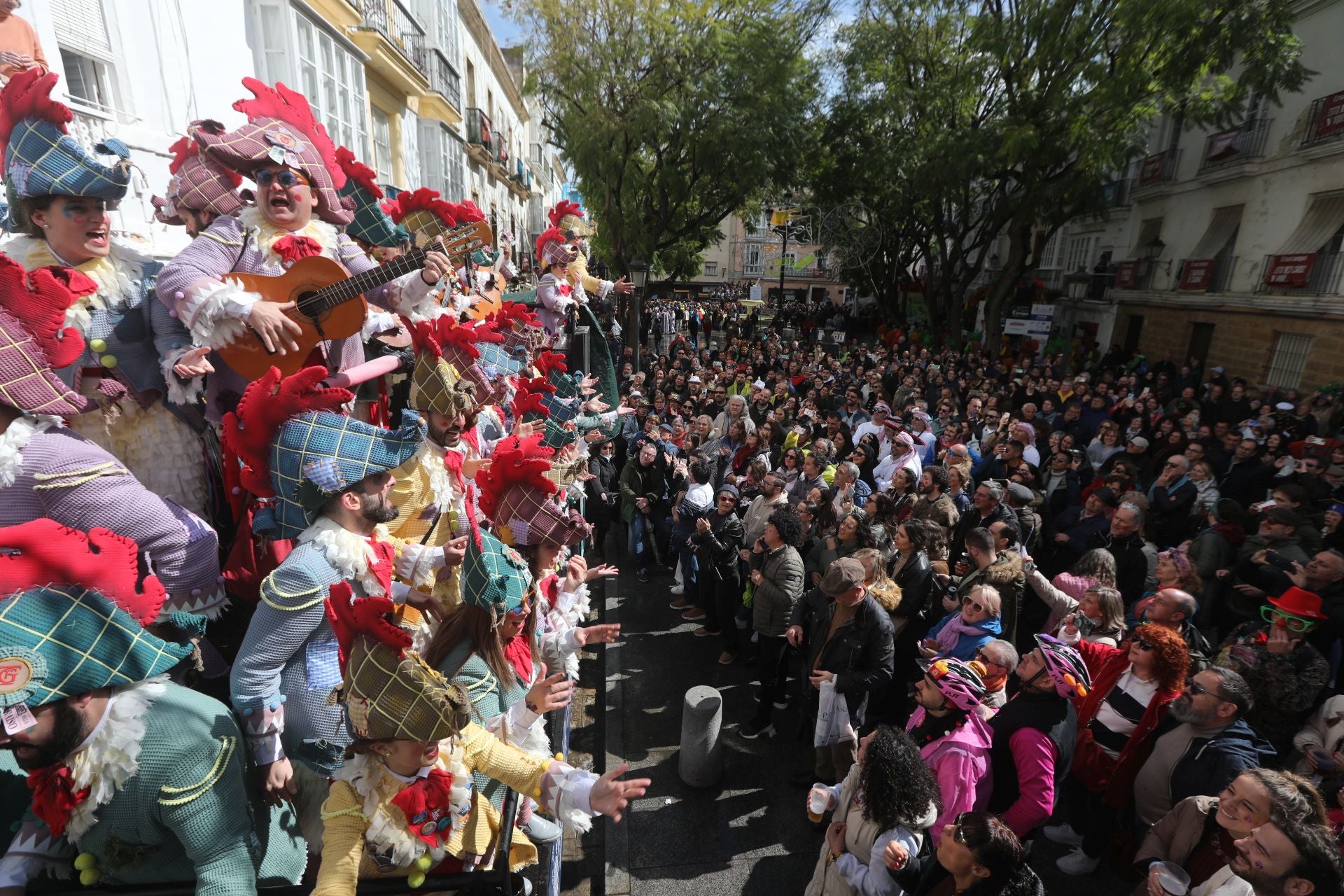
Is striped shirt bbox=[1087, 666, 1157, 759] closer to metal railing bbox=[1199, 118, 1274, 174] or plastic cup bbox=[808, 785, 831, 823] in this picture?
plastic cup bbox=[808, 785, 831, 823]

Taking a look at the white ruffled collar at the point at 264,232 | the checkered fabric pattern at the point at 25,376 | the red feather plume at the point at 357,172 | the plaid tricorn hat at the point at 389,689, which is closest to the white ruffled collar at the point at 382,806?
the plaid tricorn hat at the point at 389,689

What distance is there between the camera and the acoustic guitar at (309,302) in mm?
2982

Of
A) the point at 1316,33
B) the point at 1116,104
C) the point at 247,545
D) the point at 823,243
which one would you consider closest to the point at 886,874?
the point at 247,545

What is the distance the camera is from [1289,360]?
13891 mm

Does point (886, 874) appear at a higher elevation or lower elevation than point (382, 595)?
lower

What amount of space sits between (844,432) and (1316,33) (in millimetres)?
15150

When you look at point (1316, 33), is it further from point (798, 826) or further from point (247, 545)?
point (247, 545)

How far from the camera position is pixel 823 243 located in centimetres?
2242

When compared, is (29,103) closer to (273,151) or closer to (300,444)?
(273,151)

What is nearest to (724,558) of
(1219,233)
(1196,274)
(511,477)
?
(511,477)

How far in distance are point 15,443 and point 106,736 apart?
3.64ft

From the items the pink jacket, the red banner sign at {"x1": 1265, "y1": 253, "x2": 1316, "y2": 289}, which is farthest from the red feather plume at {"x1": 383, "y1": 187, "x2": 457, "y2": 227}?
the red banner sign at {"x1": 1265, "y1": 253, "x2": 1316, "y2": 289}

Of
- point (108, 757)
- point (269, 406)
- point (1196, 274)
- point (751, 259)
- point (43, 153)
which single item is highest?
point (751, 259)

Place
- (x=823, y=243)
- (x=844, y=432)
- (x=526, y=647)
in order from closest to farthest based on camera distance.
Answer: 1. (x=526, y=647)
2. (x=844, y=432)
3. (x=823, y=243)
